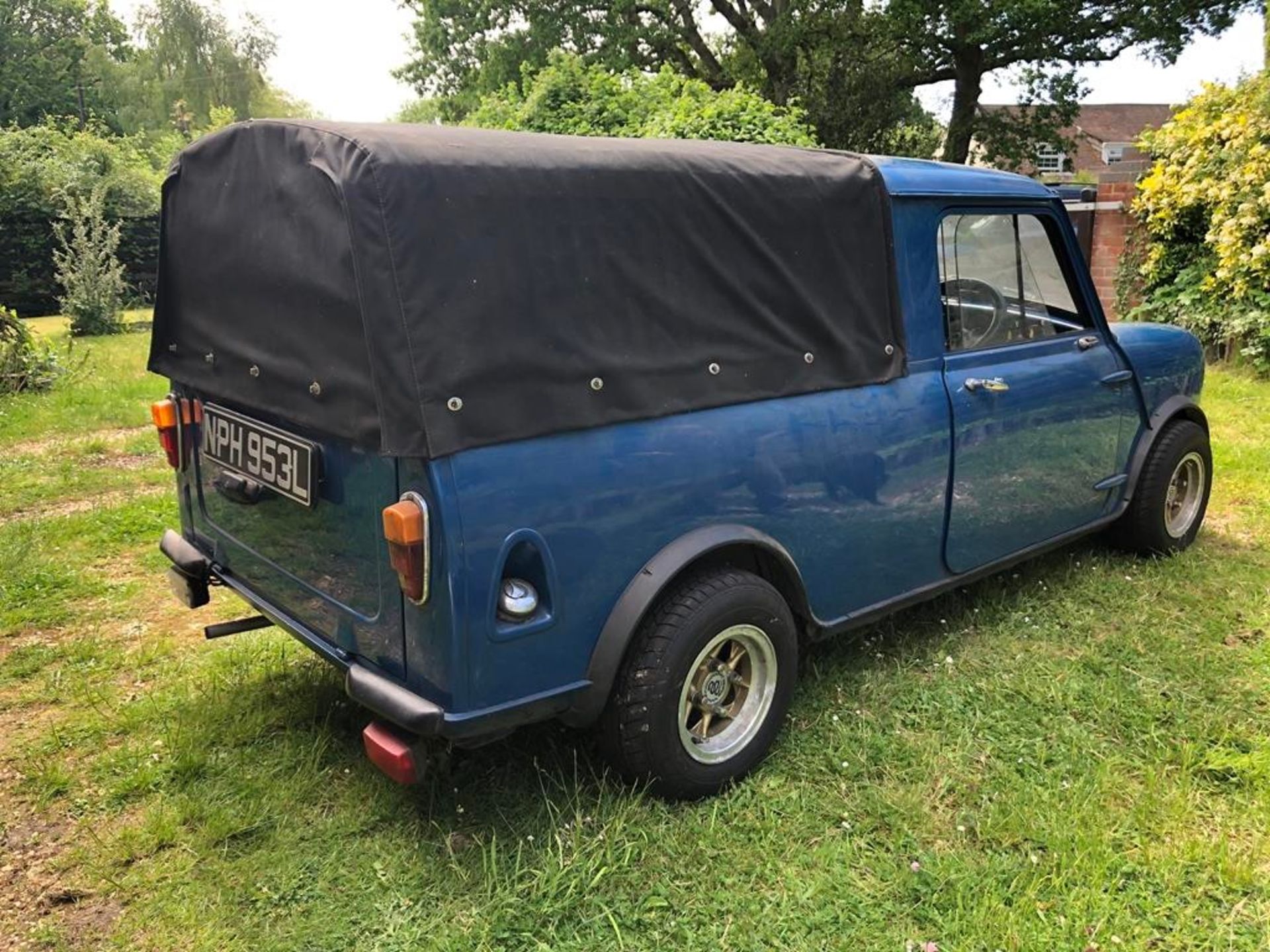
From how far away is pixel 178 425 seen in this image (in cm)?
322

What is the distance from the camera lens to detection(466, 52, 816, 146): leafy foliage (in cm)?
741

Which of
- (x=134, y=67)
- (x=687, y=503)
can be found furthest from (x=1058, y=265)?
(x=134, y=67)

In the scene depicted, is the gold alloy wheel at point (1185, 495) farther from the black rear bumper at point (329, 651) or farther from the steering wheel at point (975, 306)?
the black rear bumper at point (329, 651)

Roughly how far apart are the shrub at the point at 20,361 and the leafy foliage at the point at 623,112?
5103 millimetres

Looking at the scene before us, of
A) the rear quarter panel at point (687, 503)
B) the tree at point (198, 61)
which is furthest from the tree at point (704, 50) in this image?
the tree at point (198, 61)

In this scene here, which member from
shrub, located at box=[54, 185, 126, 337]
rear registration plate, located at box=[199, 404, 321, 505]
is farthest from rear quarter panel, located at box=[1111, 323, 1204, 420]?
shrub, located at box=[54, 185, 126, 337]

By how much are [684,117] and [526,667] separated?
6.14 meters

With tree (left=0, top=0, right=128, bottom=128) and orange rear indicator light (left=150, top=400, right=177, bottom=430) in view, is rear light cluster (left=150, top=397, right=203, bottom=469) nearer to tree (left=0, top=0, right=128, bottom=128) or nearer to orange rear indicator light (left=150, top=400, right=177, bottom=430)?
orange rear indicator light (left=150, top=400, right=177, bottom=430)

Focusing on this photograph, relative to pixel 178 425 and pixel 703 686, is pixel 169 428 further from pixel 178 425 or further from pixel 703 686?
pixel 703 686

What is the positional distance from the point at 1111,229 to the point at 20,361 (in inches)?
469

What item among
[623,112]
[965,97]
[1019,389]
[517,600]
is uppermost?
[965,97]

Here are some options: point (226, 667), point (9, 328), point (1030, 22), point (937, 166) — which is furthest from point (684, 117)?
point (1030, 22)

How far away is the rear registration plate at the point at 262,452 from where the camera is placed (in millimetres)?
2508

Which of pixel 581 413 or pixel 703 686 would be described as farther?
pixel 703 686
